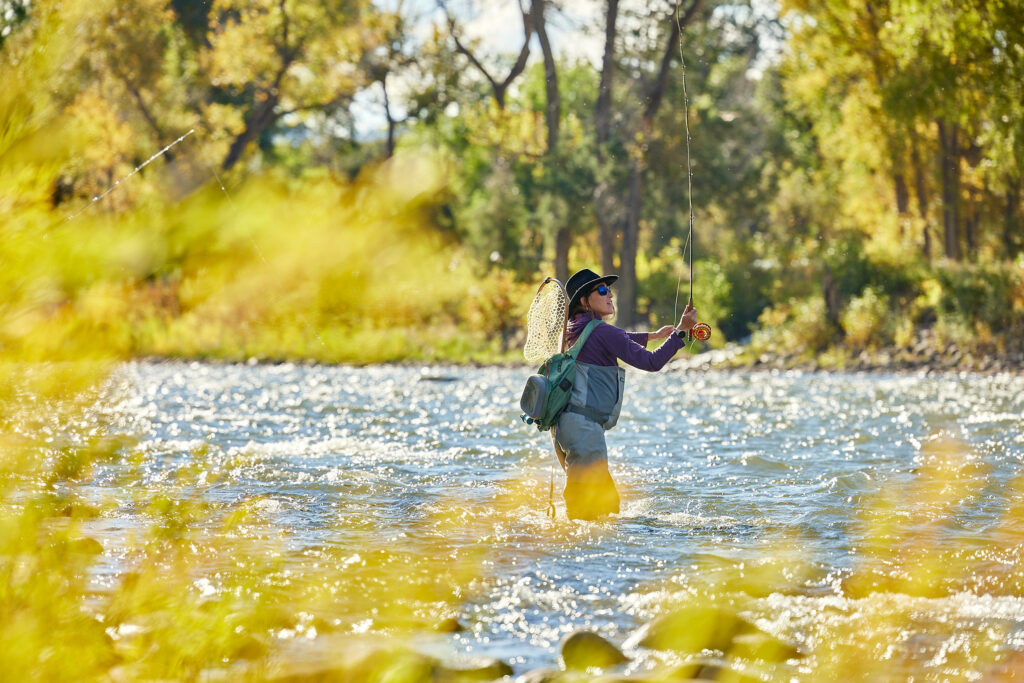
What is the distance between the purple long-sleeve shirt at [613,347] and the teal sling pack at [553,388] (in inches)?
1.9

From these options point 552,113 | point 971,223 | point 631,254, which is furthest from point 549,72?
point 971,223

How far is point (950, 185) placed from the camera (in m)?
27.0

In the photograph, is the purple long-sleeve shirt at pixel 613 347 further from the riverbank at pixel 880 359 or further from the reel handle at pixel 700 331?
the riverbank at pixel 880 359

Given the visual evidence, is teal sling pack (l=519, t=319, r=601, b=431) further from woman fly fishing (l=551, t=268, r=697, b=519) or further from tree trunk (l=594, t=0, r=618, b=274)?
tree trunk (l=594, t=0, r=618, b=274)

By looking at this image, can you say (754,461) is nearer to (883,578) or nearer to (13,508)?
(883,578)

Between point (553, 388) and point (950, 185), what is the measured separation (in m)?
21.7

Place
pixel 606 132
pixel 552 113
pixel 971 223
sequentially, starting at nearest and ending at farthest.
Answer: pixel 971 223 < pixel 606 132 < pixel 552 113

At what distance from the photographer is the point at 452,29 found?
34.8m

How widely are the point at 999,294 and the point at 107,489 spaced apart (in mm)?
18528

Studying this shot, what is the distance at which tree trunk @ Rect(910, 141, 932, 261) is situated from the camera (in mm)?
28123

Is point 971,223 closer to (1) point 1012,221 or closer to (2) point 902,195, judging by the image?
(1) point 1012,221

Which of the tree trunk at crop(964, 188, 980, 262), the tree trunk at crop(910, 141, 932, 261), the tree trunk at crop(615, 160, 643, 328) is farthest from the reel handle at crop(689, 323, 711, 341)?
the tree trunk at crop(615, 160, 643, 328)

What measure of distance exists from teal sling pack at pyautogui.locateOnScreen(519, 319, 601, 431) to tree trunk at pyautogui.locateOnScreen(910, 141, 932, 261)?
21985 mm

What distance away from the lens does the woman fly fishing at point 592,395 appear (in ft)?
24.6
